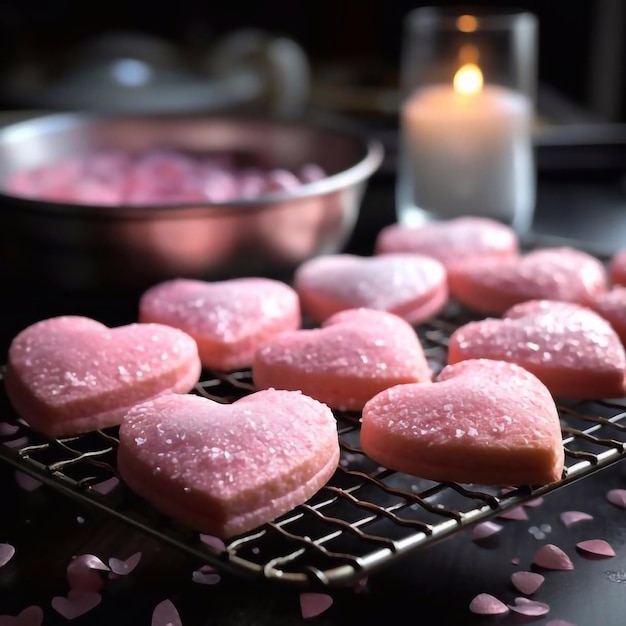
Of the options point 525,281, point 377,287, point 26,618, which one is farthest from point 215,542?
point 525,281

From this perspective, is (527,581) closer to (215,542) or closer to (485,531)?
(485,531)

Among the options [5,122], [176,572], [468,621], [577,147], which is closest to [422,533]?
[468,621]

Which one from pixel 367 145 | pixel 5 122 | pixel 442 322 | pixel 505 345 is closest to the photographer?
pixel 505 345

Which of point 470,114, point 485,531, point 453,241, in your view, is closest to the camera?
point 485,531

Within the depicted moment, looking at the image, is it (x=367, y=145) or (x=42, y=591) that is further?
(x=367, y=145)

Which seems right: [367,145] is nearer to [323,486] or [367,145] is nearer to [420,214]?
[420,214]

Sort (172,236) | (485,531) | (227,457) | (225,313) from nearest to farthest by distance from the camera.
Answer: (227,457) < (485,531) < (225,313) < (172,236)

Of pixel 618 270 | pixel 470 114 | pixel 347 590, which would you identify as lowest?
pixel 347 590
